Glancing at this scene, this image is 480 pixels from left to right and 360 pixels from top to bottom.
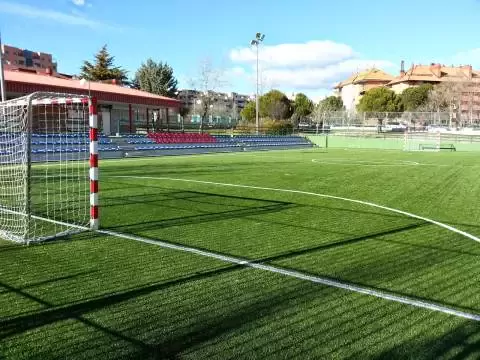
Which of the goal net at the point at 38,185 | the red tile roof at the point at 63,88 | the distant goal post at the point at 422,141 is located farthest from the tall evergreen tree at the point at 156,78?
the goal net at the point at 38,185

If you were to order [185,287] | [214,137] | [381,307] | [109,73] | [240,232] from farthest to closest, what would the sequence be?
[109,73] → [214,137] → [240,232] → [185,287] → [381,307]

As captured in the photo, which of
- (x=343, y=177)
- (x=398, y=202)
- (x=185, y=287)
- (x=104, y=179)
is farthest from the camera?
(x=343, y=177)

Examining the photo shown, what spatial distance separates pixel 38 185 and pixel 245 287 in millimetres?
9049

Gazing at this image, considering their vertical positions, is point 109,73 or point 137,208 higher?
point 109,73

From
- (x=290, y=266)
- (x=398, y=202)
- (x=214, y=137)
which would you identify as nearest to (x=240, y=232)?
(x=290, y=266)

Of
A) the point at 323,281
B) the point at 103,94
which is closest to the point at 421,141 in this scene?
the point at 103,94

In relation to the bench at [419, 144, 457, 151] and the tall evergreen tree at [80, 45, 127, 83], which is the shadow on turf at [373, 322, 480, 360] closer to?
the bench at [419, 144, 457, 151]

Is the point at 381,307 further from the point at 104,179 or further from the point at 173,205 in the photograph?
the point at 104,179

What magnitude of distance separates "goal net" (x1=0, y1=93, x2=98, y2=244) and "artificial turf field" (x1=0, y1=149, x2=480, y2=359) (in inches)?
19.1

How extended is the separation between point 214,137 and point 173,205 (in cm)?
2795

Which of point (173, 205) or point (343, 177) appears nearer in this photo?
point (173, 205)

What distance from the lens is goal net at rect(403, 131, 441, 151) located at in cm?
3934

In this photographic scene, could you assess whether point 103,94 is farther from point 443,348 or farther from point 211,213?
point 443,348

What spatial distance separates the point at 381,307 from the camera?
412 cm
